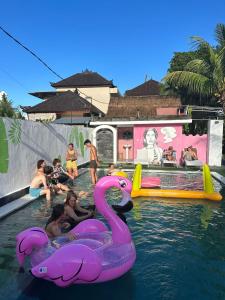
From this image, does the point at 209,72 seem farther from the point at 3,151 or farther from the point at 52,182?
the point at 3,151

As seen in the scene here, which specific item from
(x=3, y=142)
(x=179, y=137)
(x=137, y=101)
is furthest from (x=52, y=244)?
(x=137, y=101)

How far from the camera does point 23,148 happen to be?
10875mm

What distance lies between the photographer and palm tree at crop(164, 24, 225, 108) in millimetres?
19297

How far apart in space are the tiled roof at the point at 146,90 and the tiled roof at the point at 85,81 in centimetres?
607

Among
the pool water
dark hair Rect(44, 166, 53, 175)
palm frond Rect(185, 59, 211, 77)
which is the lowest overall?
the pool water

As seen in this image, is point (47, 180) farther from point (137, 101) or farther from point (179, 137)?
point (137, 101)

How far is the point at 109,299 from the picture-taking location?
446cm

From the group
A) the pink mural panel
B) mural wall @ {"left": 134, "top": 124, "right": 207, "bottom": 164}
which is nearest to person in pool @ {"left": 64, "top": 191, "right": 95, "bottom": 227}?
mural wall @ {"left": 134, "top": 124, "right": 207, "bottom": 164}

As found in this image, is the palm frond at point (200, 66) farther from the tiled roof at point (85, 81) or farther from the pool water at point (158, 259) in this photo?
the tiled roof at point (85, 81)

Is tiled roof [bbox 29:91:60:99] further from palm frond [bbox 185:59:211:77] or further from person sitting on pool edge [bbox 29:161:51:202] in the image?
person sitting on pool edge [bbox 29:161:51:202]

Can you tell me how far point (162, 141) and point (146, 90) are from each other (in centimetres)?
3286

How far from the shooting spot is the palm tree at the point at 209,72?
19.3m

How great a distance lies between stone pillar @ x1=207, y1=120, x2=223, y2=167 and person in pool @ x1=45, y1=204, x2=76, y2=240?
15.6 m

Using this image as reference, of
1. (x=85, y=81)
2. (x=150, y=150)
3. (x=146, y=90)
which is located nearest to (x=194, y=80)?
A: (x=150, y=150)
